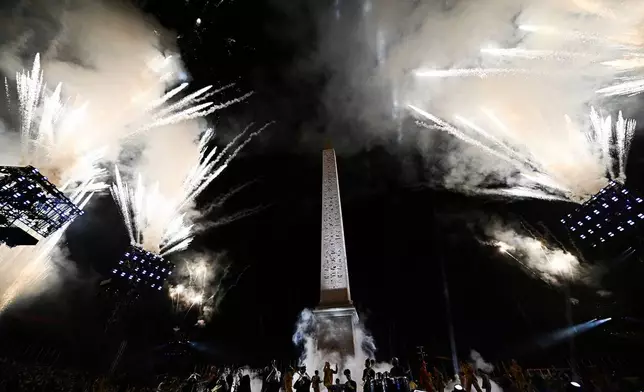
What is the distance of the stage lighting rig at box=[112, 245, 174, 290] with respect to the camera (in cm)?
1758

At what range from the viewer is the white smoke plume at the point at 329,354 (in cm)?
1595

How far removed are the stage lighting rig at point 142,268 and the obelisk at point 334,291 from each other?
9091 millimetres

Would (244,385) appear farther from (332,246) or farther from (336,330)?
(332,246)

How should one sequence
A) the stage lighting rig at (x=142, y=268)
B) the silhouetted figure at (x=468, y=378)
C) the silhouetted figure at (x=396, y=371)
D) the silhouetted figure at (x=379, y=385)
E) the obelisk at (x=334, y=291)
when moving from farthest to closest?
the stage lighting rig at (x=142, y=268) < the obelisk at (x=334, y=291) < the silhouetted figure at (x=468, y=378) < the silhouetted figure at (x=396, y=371) < the silhouetted figure at (x=379, y=385)

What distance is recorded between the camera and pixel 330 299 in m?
18.5

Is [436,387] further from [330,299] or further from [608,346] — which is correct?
[608,346]

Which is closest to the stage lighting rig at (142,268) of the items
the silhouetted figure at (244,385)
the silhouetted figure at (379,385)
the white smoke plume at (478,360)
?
the silhouetted figure at (244,385)

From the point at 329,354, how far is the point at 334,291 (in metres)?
3.47

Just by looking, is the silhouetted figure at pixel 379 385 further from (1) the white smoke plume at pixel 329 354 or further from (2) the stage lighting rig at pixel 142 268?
(2) the stage lighting rig at pixel 142 268

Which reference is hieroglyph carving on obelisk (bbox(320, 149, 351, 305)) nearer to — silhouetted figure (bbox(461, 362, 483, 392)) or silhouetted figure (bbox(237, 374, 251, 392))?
silhouetted figure (bbox(461, 362, 483, 392))

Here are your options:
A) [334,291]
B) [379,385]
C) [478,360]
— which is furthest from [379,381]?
[478,360]

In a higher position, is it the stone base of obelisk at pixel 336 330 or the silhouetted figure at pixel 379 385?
the stone base of obelisk at pixel 336 330

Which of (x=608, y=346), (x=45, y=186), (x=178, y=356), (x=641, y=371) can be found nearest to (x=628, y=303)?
(x=608, y=346)

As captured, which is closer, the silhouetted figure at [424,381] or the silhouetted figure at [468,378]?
the silhouetted figure at [424,381]
